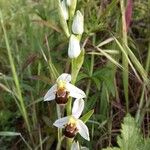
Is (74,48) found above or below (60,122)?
above

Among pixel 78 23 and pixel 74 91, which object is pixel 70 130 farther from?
pixel 78 23

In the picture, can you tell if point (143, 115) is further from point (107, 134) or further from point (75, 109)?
point (75, 109)

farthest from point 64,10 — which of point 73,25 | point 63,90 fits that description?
point 63,90

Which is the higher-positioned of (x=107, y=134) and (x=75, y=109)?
(x=75, y=109)

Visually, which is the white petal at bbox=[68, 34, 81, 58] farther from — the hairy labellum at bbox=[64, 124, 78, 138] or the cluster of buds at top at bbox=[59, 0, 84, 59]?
the hairy labellum at bbox=[64, 124, 78, 138]

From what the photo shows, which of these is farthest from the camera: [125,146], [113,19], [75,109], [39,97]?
[113,19]

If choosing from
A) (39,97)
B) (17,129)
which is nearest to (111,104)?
(39,97)

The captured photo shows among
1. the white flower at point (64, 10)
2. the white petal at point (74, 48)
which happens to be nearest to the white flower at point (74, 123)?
the white petal at point (74, 48)

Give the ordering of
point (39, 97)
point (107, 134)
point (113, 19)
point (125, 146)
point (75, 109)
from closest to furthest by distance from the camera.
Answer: point (125, 146) < point (75, 109) < point (107, 134) < point (39, 97) < point (113, 19)
